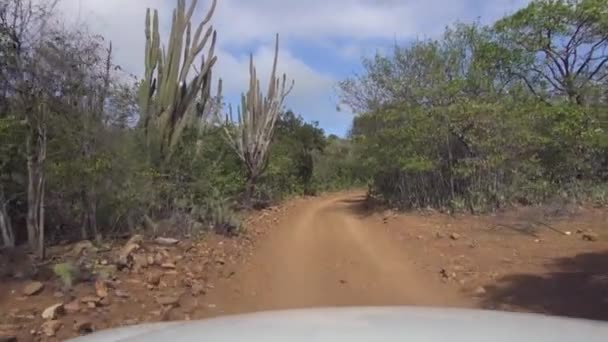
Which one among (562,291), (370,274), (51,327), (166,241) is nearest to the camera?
(51,327)

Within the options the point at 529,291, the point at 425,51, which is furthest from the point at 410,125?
the point at 529,291

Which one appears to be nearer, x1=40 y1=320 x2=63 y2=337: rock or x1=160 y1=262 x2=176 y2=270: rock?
x1=40 y1=320 x2=63 y2=337: rock

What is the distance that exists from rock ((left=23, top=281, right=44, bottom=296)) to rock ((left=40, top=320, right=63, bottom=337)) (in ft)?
3.31

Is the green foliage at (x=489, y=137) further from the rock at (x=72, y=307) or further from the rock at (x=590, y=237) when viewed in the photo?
the rock at (x=72, y=307)

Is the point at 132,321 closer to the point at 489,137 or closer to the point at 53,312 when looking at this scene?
the point at 53,312

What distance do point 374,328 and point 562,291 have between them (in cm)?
654

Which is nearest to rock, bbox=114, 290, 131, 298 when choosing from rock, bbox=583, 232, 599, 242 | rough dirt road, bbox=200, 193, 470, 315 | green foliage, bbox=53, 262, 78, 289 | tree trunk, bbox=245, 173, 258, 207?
green foliage, bbox=53, 262, 78, 289

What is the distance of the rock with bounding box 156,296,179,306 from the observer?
739 centimetres

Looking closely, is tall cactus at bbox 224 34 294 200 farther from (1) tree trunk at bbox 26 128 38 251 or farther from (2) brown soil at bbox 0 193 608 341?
(1) tree trunk at bbox 26 128 38 251

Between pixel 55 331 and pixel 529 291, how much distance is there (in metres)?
5.63

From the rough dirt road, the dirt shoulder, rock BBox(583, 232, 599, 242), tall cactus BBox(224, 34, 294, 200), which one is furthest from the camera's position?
tall cactus BBox(224, 34, 294, 200)

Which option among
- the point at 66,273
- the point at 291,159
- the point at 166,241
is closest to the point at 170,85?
the point at 166,241

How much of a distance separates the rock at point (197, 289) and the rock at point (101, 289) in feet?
3.67

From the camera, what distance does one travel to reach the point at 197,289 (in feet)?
27.1
